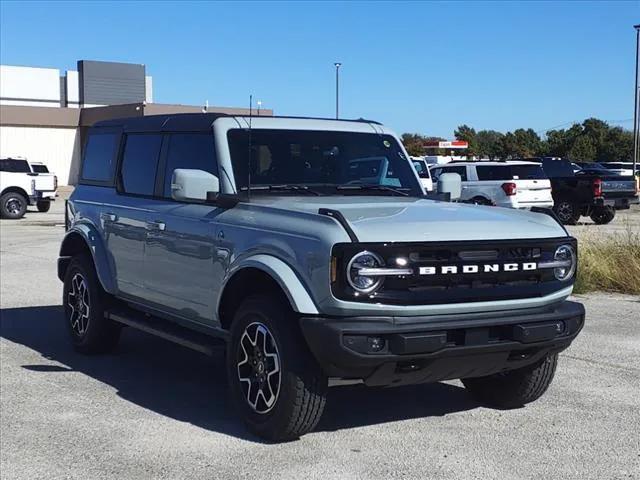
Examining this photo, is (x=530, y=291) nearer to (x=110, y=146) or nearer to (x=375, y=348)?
(x=375, y=348)

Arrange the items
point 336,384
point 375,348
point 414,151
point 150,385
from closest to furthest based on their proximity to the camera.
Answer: point 375,348 < point 336,384 < point 150,385 < point 414,151

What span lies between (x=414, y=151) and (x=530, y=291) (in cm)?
6292

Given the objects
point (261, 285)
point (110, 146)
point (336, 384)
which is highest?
point (110, 146)

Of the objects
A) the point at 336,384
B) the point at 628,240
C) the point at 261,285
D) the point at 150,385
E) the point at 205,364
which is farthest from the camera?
the point at 628,240

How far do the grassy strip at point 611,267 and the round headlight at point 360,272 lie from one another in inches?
275

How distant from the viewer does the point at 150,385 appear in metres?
6.70

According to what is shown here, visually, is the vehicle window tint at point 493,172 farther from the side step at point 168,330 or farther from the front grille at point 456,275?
the front grille at point 456,275

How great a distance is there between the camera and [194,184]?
5730mm

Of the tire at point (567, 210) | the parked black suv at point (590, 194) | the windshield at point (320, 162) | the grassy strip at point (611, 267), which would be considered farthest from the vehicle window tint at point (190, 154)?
the tire at point (567, 210)

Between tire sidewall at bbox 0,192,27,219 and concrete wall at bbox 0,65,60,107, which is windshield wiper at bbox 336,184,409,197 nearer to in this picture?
tire sidewall at bbox 0,192,27,219

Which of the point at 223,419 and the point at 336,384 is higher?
the point at 336,384

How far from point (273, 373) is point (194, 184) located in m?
1.40

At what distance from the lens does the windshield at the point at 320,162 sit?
6152 millimetres

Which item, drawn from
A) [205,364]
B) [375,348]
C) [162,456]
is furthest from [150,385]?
[375,348]
